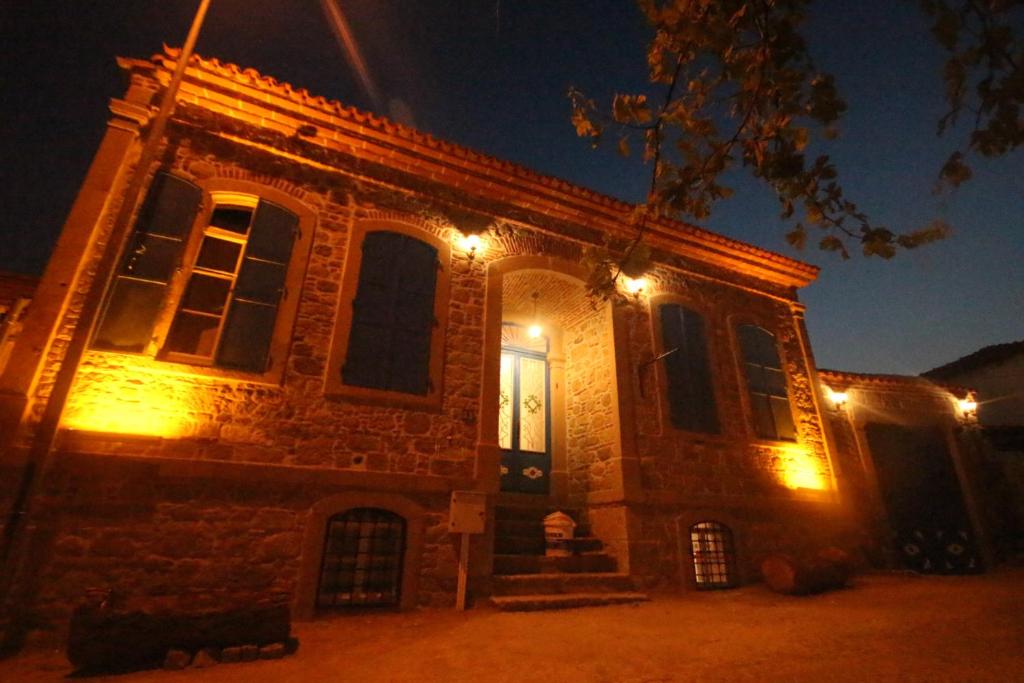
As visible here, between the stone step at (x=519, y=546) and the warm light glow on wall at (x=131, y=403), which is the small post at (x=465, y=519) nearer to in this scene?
the stone step at (x=519, y=546)

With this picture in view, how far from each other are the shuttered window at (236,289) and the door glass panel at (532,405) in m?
4.49

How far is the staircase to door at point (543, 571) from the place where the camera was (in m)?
5.41

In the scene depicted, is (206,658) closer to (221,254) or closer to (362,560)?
(362,560)

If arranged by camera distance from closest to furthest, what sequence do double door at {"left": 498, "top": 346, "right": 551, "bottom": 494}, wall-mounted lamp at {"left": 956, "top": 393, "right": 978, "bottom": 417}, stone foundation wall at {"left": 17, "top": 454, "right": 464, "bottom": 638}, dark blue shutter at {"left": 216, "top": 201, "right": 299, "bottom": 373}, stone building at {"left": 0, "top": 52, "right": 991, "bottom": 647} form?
stone foundation wall at {"left": 17, "top": 454, "right": 464, "bottom": 638} < stone building at {"left": 0, "top": 52, "right": 991, "bottom": 647} < dark blue shutter at {"left": 216, "top": 201, "right": 299, "bottom": 373} < double door at {"left": 498, "top": 346, "right": 551, "bottom": 494} < wall-mounted lamp at {"left": 956, "top": 393, "right": 978, "bottom": 417}

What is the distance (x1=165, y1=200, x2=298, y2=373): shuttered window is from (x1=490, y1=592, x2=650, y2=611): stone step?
12.4 ft

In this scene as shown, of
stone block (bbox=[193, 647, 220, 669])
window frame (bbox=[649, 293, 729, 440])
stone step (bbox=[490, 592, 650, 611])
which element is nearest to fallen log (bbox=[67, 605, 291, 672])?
stone block (bbox=[193, 647, 220, 669])

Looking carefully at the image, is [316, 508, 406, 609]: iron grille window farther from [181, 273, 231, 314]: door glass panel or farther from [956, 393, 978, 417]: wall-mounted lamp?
[956, 393, 978, 417]: wall-mounted lamp

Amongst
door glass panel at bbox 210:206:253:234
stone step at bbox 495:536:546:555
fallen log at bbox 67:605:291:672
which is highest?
door glass panel at bbox 210:206:253:234

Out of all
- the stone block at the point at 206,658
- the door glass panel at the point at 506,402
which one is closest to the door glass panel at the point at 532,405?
the door glass panel at the point at 506,402

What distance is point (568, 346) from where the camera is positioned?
8.86 metres

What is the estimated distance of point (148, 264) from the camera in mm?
5262

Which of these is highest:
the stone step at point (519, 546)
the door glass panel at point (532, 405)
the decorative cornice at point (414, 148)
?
the decorative cornice at point (414, 148)

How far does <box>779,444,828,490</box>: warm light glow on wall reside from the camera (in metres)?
8.10

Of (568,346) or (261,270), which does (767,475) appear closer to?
(568,346)
